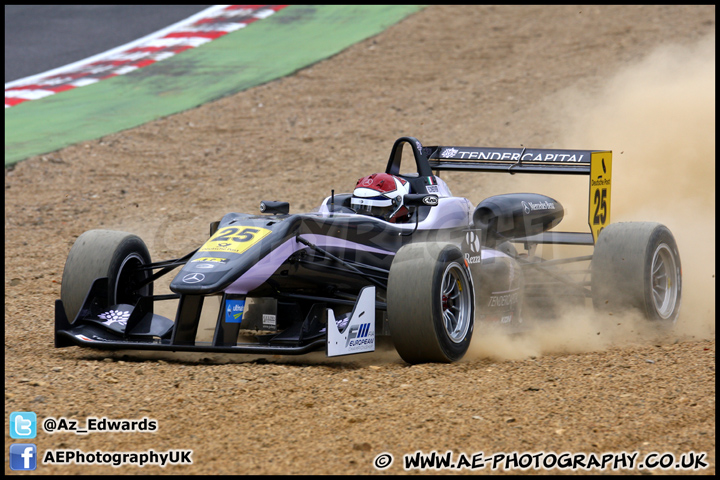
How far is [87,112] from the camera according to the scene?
16062 mm

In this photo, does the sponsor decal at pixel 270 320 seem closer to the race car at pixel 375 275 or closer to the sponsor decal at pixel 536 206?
the race car at pixel 375 275

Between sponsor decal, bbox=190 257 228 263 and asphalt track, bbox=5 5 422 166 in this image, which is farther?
asphalt track, bbox=5 5 422 166

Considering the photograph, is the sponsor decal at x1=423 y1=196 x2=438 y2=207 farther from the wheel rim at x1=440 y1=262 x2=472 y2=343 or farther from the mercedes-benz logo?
the mercedes-benz logo

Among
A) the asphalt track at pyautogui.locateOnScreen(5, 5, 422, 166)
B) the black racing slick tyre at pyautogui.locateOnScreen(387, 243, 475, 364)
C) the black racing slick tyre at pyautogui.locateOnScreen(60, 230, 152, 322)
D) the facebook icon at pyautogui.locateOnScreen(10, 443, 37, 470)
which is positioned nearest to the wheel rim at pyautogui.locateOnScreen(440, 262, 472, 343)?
the black racing slick tyre at pyautogui.locateOnScreen(387, 243, 475, 364)

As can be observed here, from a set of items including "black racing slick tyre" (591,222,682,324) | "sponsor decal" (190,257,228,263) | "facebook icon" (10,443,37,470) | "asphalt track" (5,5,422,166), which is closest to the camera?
"facebook icon" (10,443,37,470)

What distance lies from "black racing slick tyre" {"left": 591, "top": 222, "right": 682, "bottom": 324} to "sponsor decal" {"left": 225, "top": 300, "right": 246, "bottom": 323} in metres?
2.95

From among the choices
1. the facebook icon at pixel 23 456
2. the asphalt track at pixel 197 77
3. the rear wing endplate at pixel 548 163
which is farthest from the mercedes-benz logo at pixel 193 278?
the asphalt track at pixel 197 77

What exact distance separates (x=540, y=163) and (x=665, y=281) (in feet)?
5.06

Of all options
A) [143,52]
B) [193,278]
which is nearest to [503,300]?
[193,278]

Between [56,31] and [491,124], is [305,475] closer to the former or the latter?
[491,124]

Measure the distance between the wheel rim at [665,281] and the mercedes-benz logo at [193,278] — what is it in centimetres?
377

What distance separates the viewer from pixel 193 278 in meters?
6.01

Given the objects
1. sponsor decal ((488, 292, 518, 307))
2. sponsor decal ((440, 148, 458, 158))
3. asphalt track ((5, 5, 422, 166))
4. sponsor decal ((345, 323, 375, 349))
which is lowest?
sponsor decal ((345, 323, 375, 349))

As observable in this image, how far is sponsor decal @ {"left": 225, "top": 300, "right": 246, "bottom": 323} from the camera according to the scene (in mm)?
5953
